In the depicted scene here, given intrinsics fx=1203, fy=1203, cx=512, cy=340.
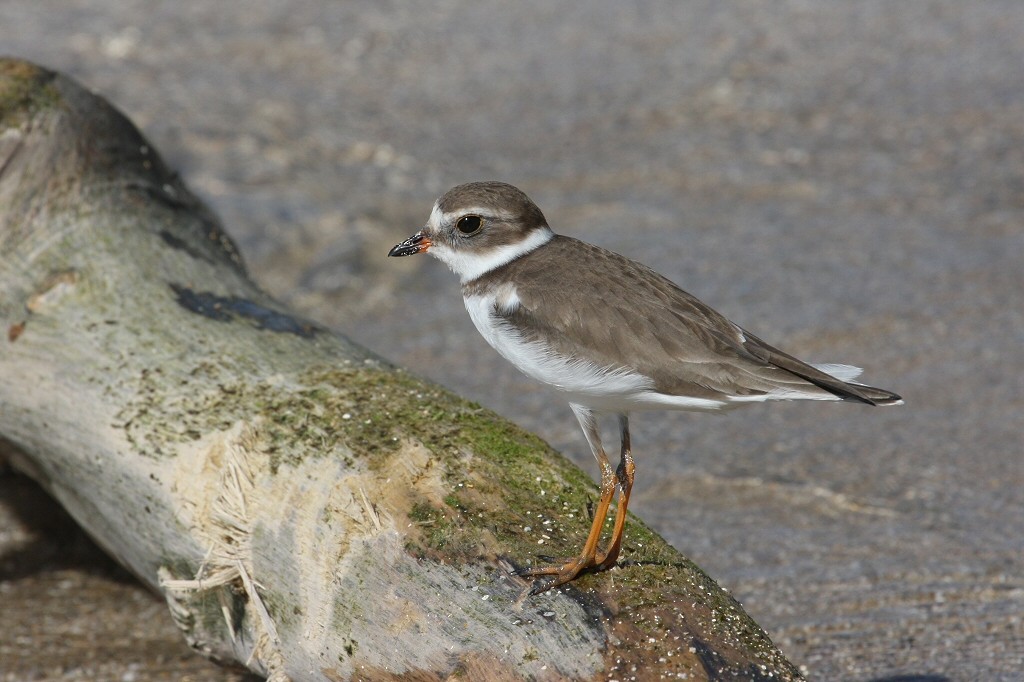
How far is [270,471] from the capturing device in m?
4.55

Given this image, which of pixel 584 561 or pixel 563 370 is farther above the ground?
pixel 563 370

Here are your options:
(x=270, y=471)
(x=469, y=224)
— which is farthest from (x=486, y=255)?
(x=270, y=471)

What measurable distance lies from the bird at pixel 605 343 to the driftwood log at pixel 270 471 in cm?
24

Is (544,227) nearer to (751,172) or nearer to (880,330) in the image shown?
(880,330)

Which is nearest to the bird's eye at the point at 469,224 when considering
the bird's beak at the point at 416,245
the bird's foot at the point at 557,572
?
the bird's beak at the point at 416,245

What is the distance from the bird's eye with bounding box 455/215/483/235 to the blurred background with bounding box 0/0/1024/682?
6.97 ft

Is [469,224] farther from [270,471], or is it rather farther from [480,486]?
[270,471]

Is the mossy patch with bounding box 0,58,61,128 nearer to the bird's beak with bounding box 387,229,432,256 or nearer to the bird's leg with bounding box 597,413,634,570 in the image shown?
the bird's beak with bounding box 387,229,432,256

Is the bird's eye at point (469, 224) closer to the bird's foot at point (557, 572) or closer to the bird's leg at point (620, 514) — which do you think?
the bird's leg at point (620, 514)

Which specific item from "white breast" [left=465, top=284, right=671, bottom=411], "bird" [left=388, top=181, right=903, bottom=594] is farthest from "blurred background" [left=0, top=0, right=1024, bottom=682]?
"white breast" [left=465, top=284, right=671, bottom=411]

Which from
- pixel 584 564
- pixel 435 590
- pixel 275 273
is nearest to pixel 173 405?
pixel 435 590

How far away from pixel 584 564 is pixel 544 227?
4.84ft

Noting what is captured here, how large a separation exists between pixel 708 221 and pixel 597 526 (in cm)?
608

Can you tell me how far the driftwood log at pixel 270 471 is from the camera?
13.0 feet
